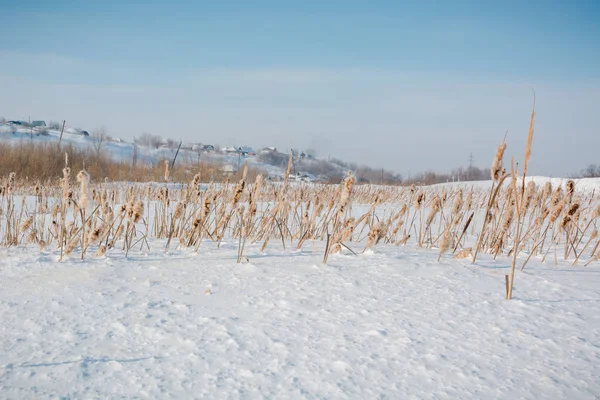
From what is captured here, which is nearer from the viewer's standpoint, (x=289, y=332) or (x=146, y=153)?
(x=289, y=332)

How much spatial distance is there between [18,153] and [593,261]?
2296cm

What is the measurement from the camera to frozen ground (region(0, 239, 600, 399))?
910 mm

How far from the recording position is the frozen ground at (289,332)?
910mm

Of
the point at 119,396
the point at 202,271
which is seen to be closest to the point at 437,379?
the point at 119,396

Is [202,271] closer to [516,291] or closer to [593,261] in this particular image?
[516,291]

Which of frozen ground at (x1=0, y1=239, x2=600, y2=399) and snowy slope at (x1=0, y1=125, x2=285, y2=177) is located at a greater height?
snowy slope at (x1=0, y1=125, x2=285, y2=177)

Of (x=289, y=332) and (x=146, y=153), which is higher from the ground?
(x=146, y=153)

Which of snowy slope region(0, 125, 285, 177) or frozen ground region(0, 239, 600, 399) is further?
snowy slope region(0, 125, 285, 177)

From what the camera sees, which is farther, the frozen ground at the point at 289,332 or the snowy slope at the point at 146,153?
the snowy slope at the point at 146,153

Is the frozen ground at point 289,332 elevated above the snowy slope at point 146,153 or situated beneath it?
situated beneath

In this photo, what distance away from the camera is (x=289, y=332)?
3.87 feet

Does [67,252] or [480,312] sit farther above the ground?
[480,312]

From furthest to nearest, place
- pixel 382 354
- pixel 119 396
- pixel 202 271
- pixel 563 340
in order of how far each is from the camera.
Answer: pixel 202 271 < pixel 563 340 < pixel 382 354 < pixel 119 396

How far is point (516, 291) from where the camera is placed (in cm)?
162
